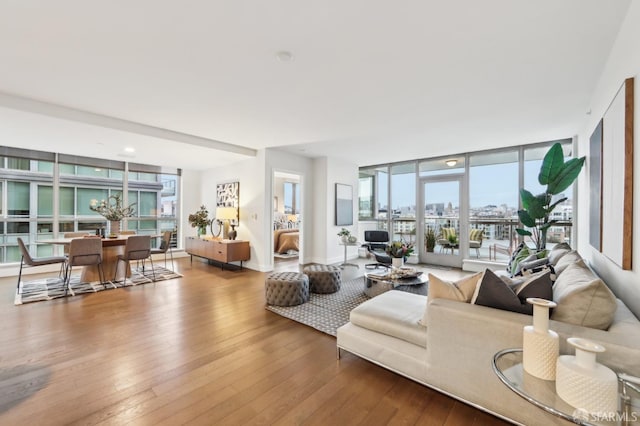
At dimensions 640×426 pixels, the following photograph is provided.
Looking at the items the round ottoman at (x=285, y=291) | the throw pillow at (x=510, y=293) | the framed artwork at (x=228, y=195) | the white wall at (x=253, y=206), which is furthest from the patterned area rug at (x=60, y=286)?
the throw pillow at (x=510, y=293)

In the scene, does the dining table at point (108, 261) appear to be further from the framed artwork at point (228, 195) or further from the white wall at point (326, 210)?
the white wall at point (326, 210)

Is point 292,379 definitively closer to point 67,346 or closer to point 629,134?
point 67,346

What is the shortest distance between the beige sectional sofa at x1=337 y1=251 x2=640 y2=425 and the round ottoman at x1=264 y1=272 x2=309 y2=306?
1.47 metres

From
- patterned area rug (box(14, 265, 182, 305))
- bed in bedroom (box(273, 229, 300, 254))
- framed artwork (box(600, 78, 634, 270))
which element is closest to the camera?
framed artwork (box(600, 78, 634, 270))

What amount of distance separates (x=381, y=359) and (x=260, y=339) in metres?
1.26

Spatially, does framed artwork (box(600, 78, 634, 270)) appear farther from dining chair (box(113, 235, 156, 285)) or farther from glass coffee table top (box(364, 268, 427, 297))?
dining chair (box(113, 235, 156, 285))

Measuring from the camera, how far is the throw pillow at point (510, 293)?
162 cm

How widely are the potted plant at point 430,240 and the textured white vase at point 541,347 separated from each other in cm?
584

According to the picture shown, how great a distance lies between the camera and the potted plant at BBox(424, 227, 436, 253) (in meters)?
6.71

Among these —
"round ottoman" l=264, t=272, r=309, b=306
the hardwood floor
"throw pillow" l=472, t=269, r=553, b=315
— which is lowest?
the hardwood floor

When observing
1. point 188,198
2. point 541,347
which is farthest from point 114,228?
point 541,347

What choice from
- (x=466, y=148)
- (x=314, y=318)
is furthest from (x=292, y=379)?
(x=466, y=148)

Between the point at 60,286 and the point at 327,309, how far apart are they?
14.8 ft

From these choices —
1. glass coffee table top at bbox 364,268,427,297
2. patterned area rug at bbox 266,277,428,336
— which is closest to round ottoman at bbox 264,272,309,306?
patterned area rug at bbox 266,277,428,336
